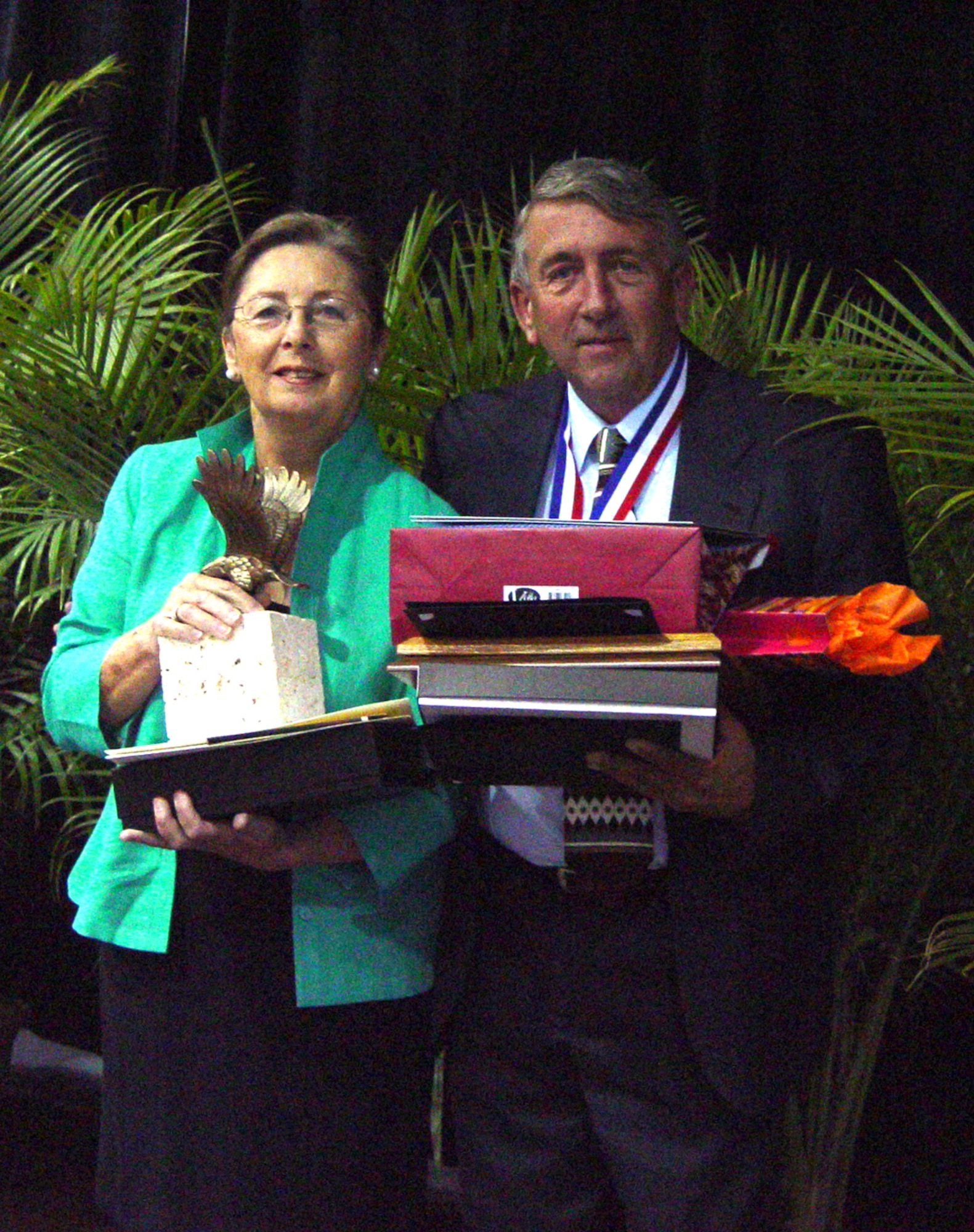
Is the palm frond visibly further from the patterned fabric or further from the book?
the book

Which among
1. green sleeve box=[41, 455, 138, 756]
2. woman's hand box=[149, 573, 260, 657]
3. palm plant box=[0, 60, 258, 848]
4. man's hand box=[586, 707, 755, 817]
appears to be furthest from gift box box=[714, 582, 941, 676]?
palm plant box=[0, 60, 258, 848]

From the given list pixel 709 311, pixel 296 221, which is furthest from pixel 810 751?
pixel 709 311

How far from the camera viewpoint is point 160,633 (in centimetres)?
164

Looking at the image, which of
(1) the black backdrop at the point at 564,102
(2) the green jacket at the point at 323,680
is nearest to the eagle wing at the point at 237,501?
(2) the green jacket at the point at 323,680

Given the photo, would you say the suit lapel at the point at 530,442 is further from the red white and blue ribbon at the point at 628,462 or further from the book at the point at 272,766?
the book at the point at 272,766

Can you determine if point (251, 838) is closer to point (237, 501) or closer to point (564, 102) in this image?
point (237, 501)

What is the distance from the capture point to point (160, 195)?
400cm

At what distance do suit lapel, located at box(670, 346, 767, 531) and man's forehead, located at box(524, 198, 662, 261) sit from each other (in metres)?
0.23

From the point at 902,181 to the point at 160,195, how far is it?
1.87 meters

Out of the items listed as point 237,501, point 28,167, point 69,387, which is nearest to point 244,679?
point 237,501

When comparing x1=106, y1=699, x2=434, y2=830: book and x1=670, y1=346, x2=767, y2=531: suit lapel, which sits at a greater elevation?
x1=670, y1=346, x2=767, y2=531: suit lapel

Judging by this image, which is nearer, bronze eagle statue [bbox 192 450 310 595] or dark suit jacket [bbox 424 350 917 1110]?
bronze eagle statue [bbox 192 450 310 595]

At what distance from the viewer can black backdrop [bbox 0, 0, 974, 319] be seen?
11.6ft

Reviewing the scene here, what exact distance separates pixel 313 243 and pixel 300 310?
0.10 m
